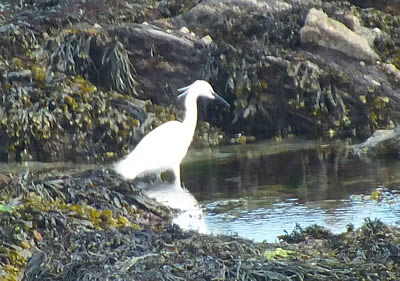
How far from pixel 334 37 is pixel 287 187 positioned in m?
4.16

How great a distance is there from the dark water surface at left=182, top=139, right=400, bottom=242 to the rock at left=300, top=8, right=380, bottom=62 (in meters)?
1.71

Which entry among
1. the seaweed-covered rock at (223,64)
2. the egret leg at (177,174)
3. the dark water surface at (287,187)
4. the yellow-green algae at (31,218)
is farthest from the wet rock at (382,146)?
the yellow-green algae at (31,218)

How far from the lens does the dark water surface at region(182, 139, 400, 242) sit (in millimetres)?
8008

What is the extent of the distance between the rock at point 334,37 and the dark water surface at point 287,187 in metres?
1.71

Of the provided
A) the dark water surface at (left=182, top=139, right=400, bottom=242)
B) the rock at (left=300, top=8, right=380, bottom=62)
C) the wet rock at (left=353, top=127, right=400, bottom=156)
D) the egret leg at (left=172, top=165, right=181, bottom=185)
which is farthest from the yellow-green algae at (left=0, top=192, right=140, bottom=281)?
the rock at (left=300, top=8, right=380, bottom=62)

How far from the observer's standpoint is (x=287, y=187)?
9398 millimetres

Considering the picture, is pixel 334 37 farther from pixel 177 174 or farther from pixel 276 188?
pixel 276 188

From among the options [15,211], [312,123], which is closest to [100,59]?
[312,123]

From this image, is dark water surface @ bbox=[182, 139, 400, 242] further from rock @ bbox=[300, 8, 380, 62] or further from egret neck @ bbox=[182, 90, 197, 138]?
rock @ bbox=[300, 8, 380, 62]

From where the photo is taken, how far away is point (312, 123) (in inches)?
494

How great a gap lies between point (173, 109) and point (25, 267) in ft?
21.9

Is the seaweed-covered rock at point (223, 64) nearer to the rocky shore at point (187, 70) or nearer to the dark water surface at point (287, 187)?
the rocky shore at point (187, 70)

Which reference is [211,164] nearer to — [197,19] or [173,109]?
[173,109]

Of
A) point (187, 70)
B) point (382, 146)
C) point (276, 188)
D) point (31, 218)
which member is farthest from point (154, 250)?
point (187, 70)
